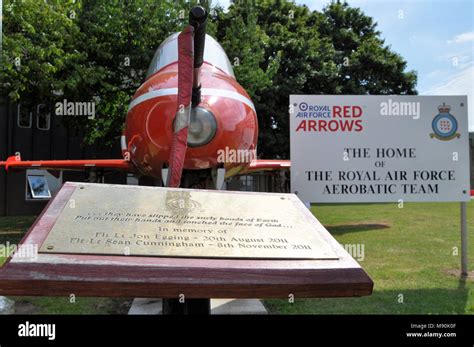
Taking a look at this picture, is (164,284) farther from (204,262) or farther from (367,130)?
(367,130)

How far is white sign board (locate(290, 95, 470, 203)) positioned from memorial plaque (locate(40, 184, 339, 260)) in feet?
7.75

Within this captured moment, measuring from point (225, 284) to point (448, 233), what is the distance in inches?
361

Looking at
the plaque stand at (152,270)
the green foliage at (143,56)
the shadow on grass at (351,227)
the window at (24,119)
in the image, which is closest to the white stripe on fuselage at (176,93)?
the plaque stand at (152,270)

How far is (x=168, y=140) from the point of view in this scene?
16.2ft

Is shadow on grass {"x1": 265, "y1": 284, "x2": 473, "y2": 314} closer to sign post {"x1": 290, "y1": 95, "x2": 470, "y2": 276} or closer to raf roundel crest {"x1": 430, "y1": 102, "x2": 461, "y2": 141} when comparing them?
sign post {"x1": 290, "y1": 95, "x2": 470, "y2": 276}

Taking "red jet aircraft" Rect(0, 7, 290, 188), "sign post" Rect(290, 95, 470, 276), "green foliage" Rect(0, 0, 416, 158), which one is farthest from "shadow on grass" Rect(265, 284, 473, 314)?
"green foliage" Rect(0, 0, 416, 158)

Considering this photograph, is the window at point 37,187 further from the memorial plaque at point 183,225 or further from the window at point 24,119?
the memorial plaque at point 183,225

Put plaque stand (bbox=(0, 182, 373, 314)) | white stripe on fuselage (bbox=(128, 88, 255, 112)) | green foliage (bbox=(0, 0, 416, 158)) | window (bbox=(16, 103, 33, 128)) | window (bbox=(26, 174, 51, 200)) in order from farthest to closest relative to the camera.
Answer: window (bbox=(26, 174, 51, 200))
window (bbox=(16, 103, 33, 128))
green foliage (bbox=(0, 0, 416, 158))
white stripe on fuselage (bbox=(128, 88, 255, 112))
plaque stand (bbox=(0, 182, 373, 314))

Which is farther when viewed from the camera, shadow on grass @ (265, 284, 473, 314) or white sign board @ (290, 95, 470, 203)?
white sign board @ (290, 95, 470, 203)

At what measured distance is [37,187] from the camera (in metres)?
19.8

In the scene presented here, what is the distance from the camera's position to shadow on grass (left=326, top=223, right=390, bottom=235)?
10.7 meters

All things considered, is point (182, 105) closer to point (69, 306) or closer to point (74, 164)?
point (69, 306)

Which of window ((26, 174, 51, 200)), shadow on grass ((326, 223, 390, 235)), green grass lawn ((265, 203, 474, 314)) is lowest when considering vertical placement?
green grass lawn ((265, 203, 474, 314))
